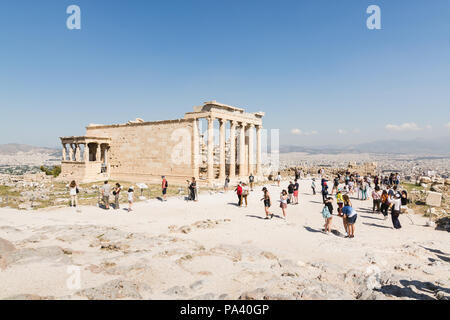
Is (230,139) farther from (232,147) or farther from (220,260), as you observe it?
(220,260)

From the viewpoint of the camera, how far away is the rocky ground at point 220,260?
6121mm

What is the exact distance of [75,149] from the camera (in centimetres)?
3522

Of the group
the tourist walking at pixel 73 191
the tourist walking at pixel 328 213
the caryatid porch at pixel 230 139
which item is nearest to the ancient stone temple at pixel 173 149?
the caryatid porch at pixel 230 139

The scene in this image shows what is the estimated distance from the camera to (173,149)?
2983 centimetres

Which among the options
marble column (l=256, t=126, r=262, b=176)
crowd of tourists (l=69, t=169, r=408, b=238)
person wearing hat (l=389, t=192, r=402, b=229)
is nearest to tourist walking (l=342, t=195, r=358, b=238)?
crowd of tourists (l=69, t=169, r=408, b=238)

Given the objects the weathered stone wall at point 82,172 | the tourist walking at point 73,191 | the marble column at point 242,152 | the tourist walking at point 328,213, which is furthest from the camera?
the weathered stone wall at point 82,172

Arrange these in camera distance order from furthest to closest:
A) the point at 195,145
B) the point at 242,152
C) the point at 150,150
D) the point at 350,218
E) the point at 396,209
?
the point at 242,152
the point at 150,150
the point at 195,145
the point at 396,209
the point at 350,218

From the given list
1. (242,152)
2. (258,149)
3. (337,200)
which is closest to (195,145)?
(242,152)

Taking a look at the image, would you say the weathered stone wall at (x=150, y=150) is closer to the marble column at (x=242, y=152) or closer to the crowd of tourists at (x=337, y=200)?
the marble column at (x=242, y=152)

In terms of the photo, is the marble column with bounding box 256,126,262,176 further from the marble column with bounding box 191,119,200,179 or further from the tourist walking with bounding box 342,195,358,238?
the tourist walking with bounding box 342,195,358,238

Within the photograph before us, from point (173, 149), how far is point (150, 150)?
143 inches

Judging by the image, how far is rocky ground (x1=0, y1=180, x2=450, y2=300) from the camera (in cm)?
612

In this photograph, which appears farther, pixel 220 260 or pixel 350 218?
pixel 350 218
